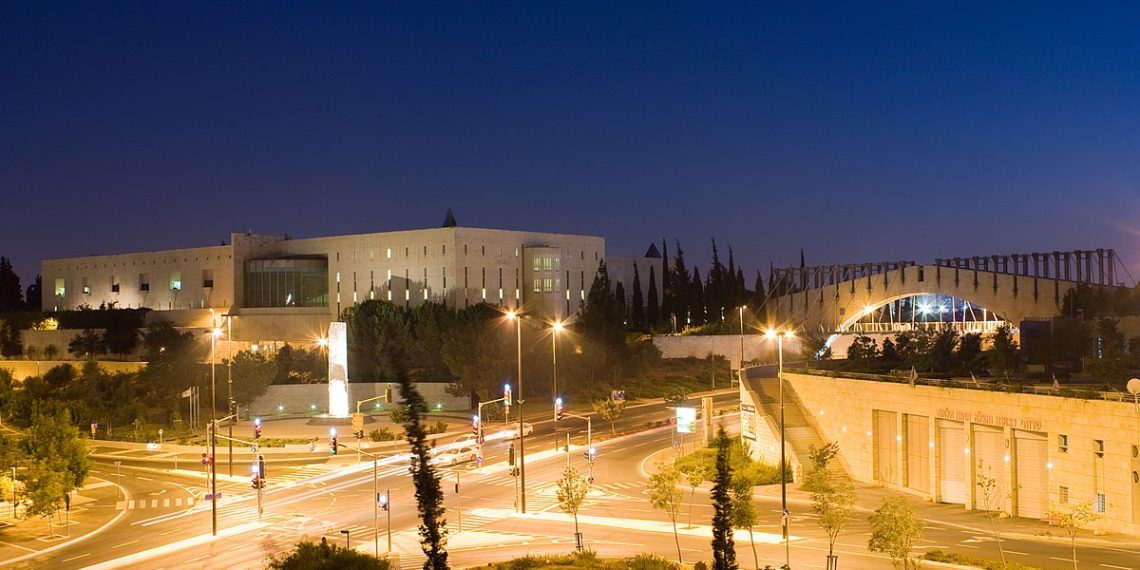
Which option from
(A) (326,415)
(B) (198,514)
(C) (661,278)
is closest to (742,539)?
(B) (198,514)

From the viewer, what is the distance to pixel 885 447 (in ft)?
146

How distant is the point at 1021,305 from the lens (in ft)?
250

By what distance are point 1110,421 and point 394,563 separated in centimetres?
2387

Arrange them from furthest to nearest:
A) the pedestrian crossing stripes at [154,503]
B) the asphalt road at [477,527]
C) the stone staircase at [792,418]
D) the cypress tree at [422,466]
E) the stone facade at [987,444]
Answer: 1. the stone staircase at [792,418]
2. the pedestrian crossing stripes at [154,503]
3. the stone facade at [987,444]
4. the asphalt road at [477,527]
5. the cypress tree at [422,466]

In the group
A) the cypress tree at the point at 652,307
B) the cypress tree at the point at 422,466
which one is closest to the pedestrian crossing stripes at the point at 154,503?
the cypress tree at the point at 422,466

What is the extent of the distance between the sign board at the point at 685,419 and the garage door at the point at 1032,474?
18.8 metres

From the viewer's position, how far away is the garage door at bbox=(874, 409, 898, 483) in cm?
4378

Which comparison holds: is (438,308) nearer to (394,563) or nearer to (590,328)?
(590,328)

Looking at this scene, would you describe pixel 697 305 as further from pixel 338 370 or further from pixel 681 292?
pixel 338 370

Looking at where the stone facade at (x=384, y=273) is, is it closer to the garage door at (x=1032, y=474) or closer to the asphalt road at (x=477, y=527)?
the asphalt road at (x=477, y=527)

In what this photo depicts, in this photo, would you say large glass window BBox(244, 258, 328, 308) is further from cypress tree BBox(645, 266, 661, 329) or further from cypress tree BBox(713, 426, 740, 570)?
cypress tree BBox(713, 426, 740, 570)

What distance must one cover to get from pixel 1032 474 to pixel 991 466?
2.05 meters

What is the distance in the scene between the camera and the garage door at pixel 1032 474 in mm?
35719

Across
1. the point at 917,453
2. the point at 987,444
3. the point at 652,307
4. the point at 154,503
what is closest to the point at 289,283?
the point at 652,307
